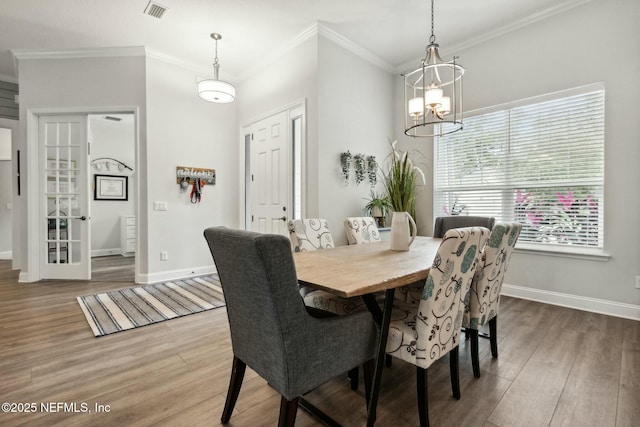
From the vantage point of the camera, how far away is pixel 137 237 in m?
3.99

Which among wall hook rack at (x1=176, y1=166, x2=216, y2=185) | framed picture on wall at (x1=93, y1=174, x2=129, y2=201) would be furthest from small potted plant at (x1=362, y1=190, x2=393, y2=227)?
framed picture on wall at (x1=93, y1=174, x2=129, y2=201)

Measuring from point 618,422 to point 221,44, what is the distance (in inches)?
189

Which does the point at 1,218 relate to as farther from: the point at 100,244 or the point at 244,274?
the point at 244,274

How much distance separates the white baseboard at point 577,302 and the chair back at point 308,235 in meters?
2.42

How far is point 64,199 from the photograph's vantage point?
419cm

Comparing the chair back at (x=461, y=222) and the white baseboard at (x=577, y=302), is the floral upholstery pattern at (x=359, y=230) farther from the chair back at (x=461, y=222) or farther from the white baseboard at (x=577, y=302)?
the white baseboard at (x=577, y=302)

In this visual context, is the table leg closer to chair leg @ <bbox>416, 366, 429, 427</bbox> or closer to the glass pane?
chair leg @ <bbox>416, 366, 429, 427</bbox>

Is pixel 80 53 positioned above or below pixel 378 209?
above

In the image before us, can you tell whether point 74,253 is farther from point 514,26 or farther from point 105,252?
point 514,26

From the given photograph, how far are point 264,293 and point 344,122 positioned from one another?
10.4ft

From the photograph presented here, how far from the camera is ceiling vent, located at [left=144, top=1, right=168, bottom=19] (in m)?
3.09

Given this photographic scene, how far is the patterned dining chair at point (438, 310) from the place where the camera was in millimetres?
1300

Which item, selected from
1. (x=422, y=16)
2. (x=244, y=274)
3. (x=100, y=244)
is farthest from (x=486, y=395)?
(x=100, y=244)

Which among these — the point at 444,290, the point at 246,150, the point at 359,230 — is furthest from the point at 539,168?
the point at 246,150
